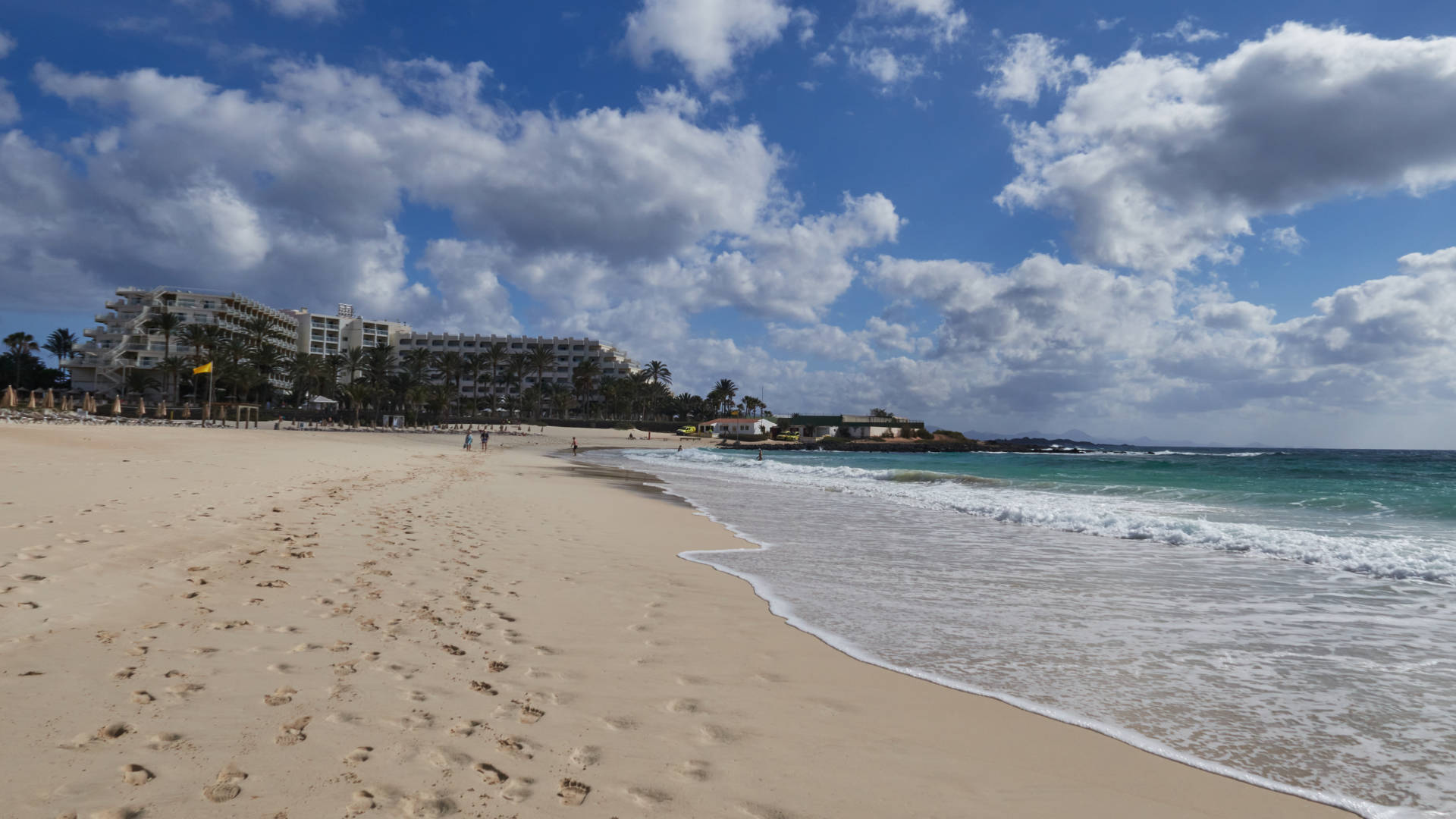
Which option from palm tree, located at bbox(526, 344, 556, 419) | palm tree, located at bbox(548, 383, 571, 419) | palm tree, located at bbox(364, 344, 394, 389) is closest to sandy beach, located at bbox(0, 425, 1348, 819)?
palm tree, located at bbox(364, 344, 394, 389)

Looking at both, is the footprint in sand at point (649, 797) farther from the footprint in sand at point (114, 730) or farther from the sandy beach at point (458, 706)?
the footprint in sand at point (114, 730)

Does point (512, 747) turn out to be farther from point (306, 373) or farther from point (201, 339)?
point (306, 373)

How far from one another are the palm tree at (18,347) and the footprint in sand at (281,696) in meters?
123

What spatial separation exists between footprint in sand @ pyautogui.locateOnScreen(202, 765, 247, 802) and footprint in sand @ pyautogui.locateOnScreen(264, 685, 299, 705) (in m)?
0.77

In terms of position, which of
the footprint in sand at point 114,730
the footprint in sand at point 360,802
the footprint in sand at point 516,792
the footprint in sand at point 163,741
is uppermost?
the footprint in sand at point 114,730

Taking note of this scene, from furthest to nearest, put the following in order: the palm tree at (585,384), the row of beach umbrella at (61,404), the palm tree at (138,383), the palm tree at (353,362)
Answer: the palm tree at (585,384) → the palm tree at (353,362) → the palm tree at (138,383) → the row of beach umbrella at (61,404)

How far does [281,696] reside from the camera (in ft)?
12.2

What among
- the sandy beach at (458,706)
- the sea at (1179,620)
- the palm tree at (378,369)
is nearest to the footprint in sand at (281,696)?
the sandy beach at (458,706)

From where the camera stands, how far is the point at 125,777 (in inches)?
110

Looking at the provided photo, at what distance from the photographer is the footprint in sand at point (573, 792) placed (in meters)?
2.91

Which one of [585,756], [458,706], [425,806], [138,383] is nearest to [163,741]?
[458,706]

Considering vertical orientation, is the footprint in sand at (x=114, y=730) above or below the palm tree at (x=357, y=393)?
below

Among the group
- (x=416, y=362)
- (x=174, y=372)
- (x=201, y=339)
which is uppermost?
(x=416, y=362)

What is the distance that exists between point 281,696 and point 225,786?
1.02m
